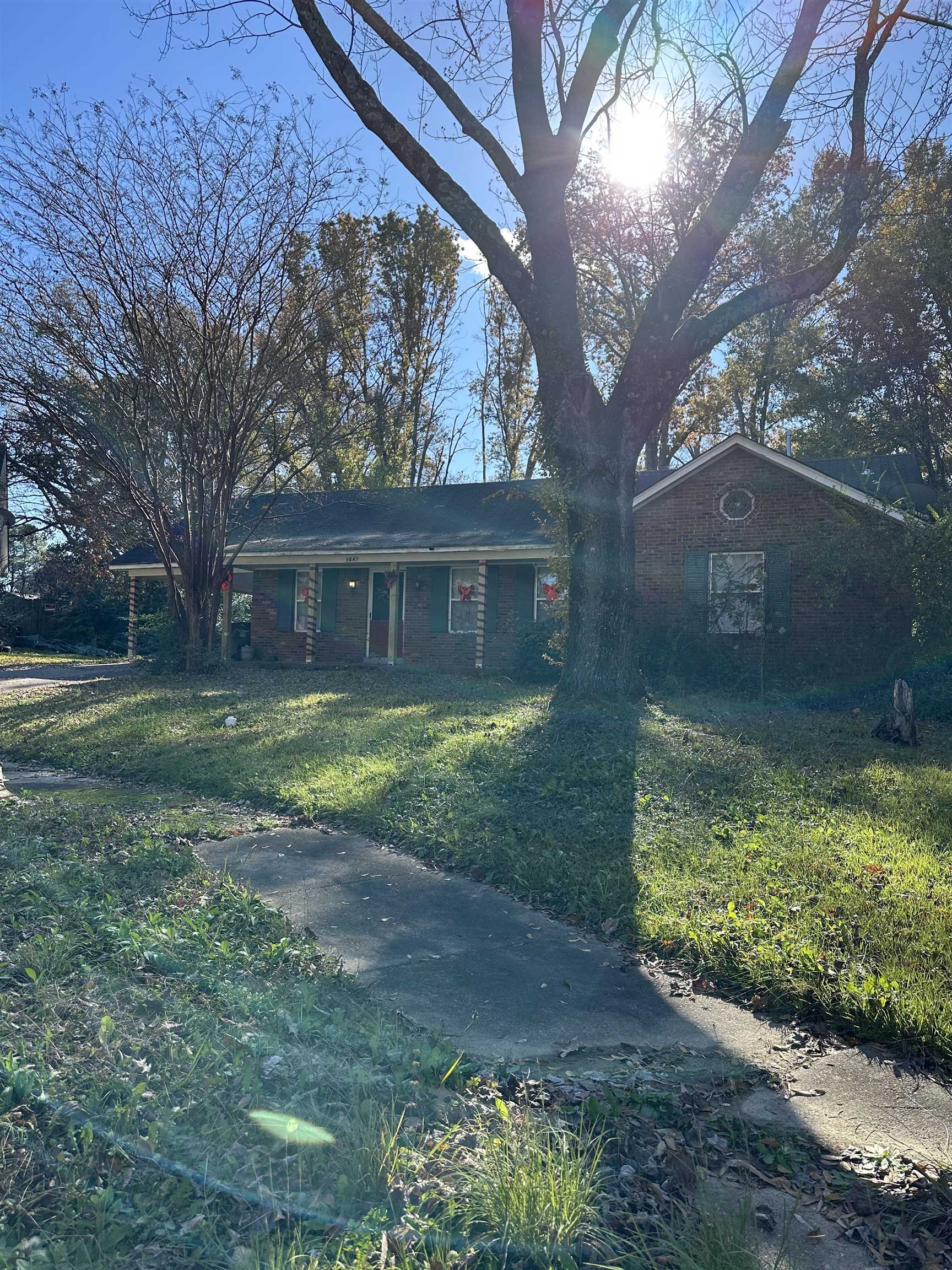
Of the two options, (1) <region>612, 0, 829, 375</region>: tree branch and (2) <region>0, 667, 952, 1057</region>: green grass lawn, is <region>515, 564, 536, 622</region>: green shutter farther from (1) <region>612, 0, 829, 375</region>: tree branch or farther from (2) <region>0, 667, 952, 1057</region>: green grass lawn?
(1) <region>612, 0, 829, 375</region>: tree branch

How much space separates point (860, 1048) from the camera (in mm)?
3771

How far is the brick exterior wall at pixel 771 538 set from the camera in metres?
15.8

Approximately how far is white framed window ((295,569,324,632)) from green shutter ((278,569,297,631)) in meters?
0.06

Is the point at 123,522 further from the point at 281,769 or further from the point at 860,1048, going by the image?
the point at 860,1048

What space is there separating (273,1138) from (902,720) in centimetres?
918

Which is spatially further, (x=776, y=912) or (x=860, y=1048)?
(x=776, y=912)

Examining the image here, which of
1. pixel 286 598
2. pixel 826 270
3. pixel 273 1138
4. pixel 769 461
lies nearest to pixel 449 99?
pixel 826 270

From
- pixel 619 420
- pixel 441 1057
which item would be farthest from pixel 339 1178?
pixel 619 420

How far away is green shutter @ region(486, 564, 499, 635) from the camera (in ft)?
68.1

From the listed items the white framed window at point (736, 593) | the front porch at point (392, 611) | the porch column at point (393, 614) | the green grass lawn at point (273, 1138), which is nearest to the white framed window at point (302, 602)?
the front porch at point (392, 611)

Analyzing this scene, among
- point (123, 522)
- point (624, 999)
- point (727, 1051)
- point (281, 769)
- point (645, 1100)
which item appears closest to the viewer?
point (645, 1100)

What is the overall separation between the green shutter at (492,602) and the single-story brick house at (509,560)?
27 mm

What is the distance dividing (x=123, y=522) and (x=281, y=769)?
1834cm

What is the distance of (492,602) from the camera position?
20797 mm
